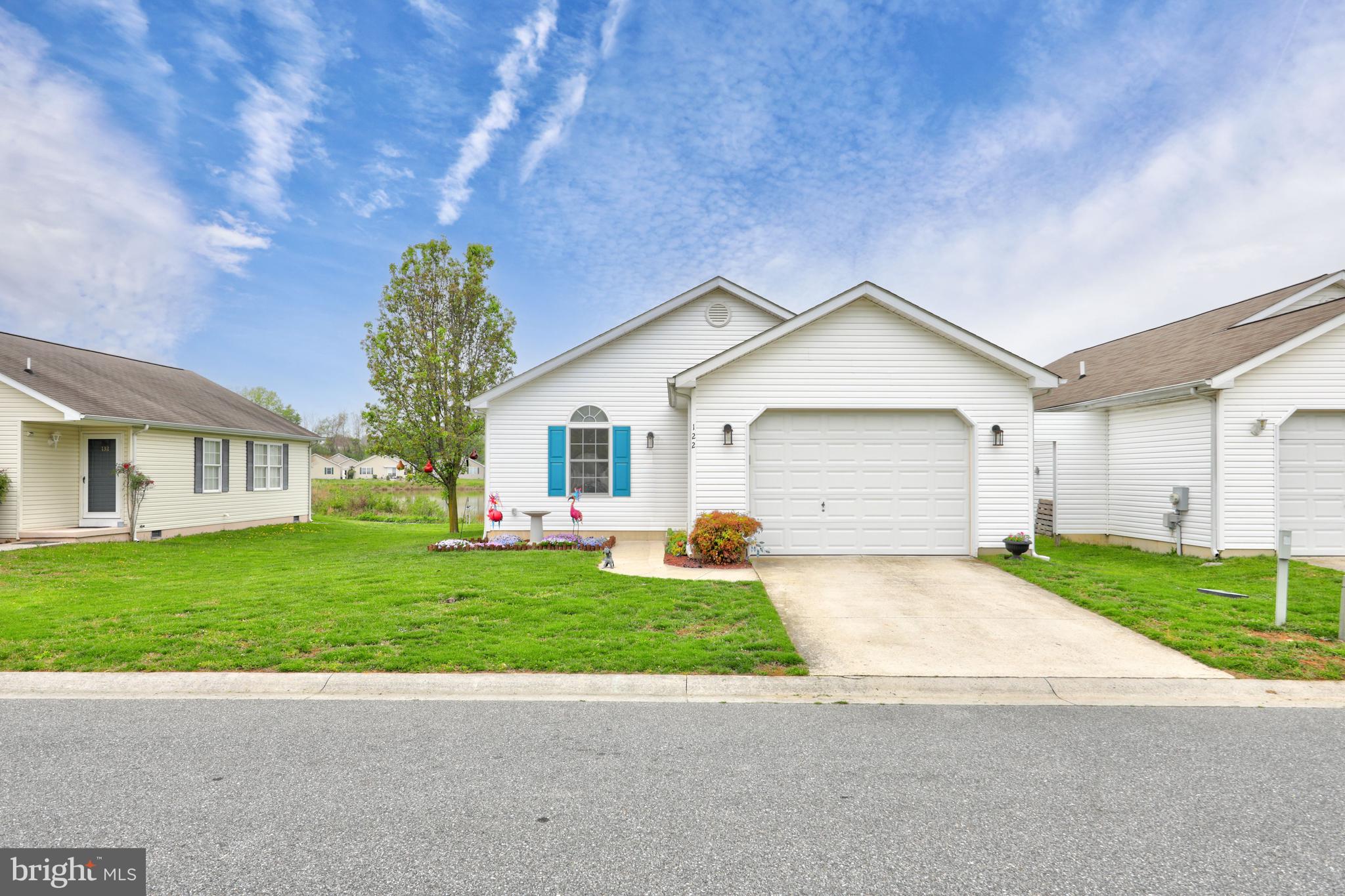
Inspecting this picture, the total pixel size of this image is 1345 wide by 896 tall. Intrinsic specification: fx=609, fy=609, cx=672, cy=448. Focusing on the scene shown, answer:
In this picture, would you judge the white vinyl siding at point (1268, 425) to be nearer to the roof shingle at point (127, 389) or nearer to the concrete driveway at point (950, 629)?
the concrete driveway at point (950, 629)

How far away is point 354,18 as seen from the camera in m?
14.1

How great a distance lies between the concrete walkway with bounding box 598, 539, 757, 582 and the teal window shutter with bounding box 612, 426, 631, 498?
1703mm

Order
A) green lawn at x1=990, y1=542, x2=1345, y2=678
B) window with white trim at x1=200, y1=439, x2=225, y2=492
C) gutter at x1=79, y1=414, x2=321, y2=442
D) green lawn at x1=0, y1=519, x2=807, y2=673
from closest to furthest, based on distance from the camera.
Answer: green lawn at x1=0, y1=519, x2=807, y2=673 < green lawn at x1=990, y1=542, x2=1345, y2=678 < gutter at x1=79, y1=414, x2=321, y2=442 < window with white trim at x1=200, y1=439, x2=225, y2=492

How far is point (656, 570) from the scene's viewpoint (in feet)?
32.0

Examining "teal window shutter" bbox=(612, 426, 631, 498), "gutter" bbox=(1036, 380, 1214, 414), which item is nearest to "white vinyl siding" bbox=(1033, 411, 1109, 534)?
"gutter" bbox=(1036, 380, 1214, 414)

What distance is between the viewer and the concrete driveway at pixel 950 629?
5.36 meters

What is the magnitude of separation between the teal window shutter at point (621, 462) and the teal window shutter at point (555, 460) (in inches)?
45.5

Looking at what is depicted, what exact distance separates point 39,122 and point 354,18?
29.0ft

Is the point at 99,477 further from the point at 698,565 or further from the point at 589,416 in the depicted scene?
the point at 698,565

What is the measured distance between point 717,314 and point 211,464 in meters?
15.2

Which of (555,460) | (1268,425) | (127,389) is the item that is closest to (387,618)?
(555,460)

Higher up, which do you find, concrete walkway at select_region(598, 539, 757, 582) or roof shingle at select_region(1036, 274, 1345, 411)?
roof shingle at select_region(1036, 274, 1345, 411)

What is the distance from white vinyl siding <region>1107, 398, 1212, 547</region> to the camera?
11.3 metres

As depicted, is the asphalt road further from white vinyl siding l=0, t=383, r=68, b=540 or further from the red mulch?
white vinyl siding l=0, t=383, r=68, b=540
